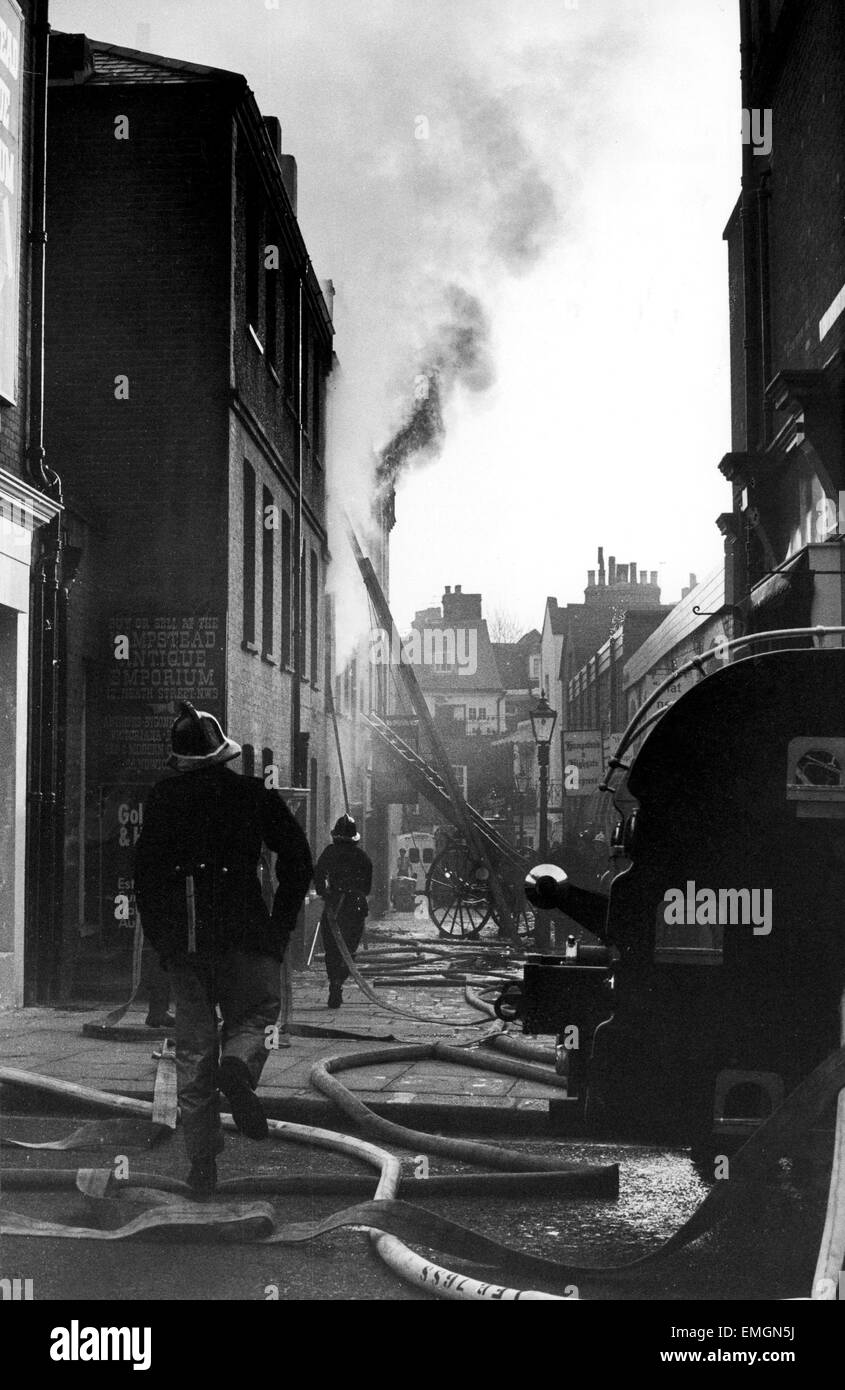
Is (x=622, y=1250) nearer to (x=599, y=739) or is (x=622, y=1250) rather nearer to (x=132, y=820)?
(x=132, y=820)

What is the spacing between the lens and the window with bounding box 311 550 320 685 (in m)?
21.7

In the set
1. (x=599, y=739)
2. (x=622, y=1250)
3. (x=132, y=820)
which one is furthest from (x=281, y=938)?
(x=599, y=739)

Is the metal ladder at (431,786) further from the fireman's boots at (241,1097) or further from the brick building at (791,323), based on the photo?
the fireman's boots at (241,1097)

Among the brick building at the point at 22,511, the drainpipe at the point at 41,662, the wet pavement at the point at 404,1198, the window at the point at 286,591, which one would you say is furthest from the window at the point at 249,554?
the wet pavement at the point at 404,1198

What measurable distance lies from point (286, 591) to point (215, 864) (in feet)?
43.9

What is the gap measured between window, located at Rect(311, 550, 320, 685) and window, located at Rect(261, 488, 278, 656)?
378cm

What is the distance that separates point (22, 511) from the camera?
1173cm

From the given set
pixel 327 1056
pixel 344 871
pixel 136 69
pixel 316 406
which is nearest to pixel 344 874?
pixel 344 871

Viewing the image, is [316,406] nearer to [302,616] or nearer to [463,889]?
[302,616]

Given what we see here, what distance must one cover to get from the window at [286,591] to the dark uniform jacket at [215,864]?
488 inches

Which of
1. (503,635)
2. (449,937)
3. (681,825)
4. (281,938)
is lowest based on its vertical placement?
(449,937)

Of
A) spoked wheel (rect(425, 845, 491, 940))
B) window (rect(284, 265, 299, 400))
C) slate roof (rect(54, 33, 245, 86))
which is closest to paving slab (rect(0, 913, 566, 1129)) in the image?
spoked wheel (rect(425, 845, 491, 940))
